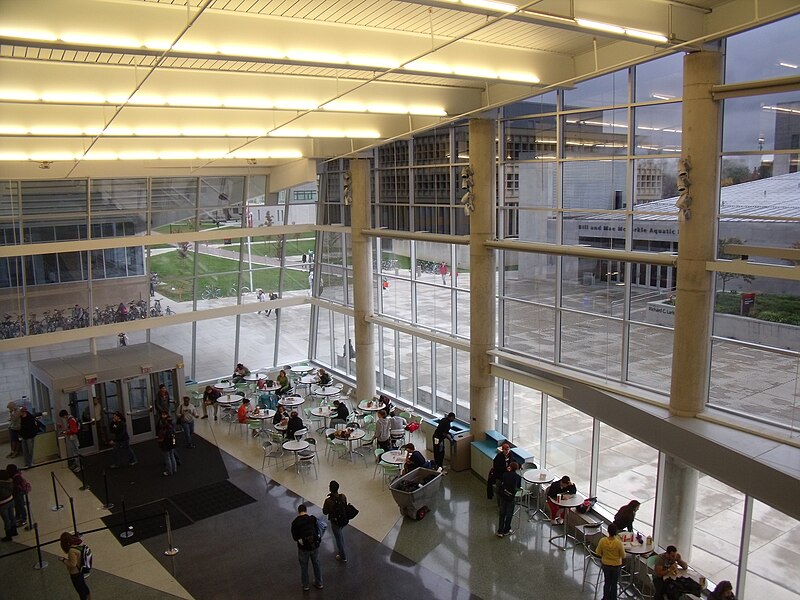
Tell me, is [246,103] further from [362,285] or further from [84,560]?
[362,285]

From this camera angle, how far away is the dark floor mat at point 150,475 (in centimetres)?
1331

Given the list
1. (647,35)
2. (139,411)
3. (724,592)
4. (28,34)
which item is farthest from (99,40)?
(139,411)

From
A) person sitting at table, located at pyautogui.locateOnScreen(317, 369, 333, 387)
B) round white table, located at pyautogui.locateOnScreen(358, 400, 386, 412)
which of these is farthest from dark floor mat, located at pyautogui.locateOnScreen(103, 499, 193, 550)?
person sitting at table, located at pyautogui.locateOnScreen(317, 369, 333, 387)

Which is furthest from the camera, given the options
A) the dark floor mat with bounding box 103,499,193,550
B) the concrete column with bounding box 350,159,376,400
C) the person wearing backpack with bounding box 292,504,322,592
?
the concrete column with bounding box 350,159,376,400

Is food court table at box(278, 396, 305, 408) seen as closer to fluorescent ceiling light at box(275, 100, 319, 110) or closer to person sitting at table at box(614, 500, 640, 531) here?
fluorescent ceiling light at box(275, 100, 319, 110)

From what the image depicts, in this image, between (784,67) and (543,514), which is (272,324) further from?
(784,67)

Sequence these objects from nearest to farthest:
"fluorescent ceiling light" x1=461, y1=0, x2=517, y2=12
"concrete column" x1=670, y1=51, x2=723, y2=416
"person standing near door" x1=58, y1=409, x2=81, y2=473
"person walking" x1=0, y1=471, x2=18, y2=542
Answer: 1. "fluorescent ceiling light" x1=461, y1=0, x2=517, y2=12
2. "concrete column" x1=670, y1=51, x2=723, y2=416
3. "person walking" x1=0, y1=471, x2=18, y2=542
4. "person standing near door" x1=58, y1=409, x2=81, y2=473

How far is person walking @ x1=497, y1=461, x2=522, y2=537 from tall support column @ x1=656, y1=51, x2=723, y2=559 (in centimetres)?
233

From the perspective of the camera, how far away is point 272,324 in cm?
2281

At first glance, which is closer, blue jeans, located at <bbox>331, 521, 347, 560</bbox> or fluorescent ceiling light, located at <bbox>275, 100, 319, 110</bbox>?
blue jeans, located at <bbox>331, 521, 347, 560</bbox>

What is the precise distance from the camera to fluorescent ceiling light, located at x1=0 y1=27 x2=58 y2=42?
21.1ft

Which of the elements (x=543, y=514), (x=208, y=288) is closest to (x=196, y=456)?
(x=208, y=288)

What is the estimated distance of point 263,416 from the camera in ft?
52.6

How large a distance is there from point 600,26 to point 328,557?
884 cm
